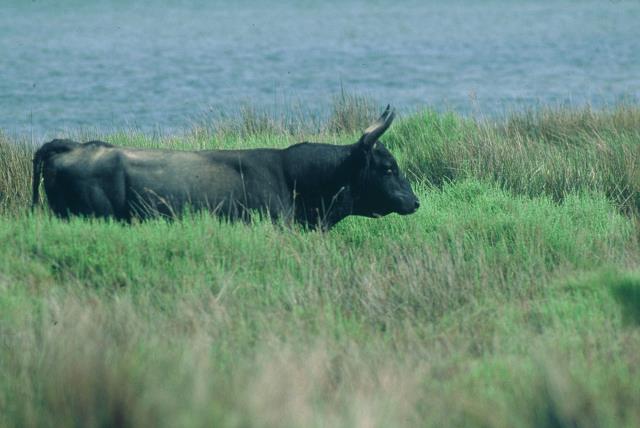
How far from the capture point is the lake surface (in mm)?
24953

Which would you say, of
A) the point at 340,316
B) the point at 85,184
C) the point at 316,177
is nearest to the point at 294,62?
the point at 316,177

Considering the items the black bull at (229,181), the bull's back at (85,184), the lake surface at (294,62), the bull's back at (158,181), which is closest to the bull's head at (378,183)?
the black bull at (229,181)

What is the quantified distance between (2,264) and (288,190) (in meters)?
2.76

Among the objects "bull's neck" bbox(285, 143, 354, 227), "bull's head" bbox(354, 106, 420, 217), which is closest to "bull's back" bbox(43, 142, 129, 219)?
"bull's neck" bbox(285, 143, 354, 227)

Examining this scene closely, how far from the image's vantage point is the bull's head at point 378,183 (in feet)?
29.4

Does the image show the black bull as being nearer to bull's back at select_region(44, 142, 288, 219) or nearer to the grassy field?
bull's back at select_region(44, 142, 288, 219)

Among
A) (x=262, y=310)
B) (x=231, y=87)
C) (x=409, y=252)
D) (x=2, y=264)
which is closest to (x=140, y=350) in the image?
(x=262, y=310)

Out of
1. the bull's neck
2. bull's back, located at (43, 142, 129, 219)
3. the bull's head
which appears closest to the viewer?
bull's back, located at (43, 142, 129, 219)

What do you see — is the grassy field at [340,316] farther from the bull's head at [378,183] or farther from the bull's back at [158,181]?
the bull's back at [158,181]

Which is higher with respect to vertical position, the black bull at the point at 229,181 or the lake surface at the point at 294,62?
the black bull at the point at 229,181

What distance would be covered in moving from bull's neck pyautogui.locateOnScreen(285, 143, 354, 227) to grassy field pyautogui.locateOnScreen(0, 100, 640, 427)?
0.28 m

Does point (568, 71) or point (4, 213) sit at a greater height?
point (4, 213)

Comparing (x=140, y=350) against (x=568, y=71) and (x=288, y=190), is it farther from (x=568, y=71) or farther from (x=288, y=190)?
(x=568, y=71)

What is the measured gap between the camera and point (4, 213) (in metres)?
9.51
